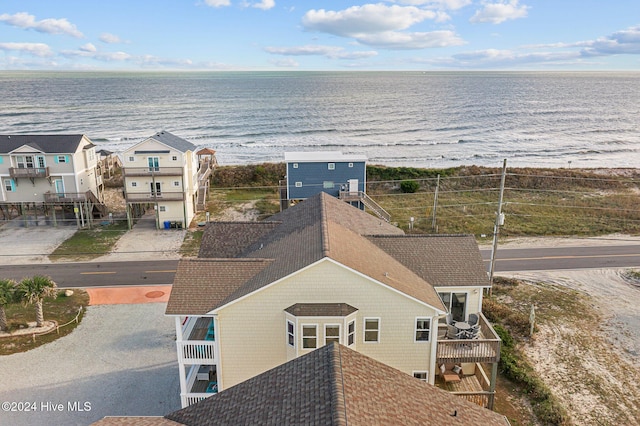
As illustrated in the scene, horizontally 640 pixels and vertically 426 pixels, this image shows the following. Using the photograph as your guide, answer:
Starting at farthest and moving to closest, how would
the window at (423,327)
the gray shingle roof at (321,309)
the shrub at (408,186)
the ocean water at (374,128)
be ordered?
1. the ocean water at (374,128)
2. the shrub at (408,186)
3. the window at (423,327)
4. the gray shingle roof at (321,309)

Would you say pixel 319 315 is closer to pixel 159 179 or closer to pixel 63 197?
pixel 159 179

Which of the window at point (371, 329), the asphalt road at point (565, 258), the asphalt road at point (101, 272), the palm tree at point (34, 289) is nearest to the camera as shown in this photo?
the window at point (371, 329)

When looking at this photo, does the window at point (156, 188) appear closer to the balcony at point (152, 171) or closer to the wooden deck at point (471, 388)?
the balcony at point (152, 171)

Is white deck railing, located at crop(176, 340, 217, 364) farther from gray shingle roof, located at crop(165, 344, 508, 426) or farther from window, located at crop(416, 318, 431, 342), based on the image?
window, located at crop(416, 318, 431, 342)

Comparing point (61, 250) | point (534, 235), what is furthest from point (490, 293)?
point (61, 250)

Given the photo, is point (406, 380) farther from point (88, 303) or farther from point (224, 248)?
point (88, 303)

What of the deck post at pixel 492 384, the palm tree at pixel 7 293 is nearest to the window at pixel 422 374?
the deck post at pixel 492 384

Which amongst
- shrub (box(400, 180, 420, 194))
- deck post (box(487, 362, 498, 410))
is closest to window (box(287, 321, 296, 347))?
deck post (box(487, 362, 498, 410))
